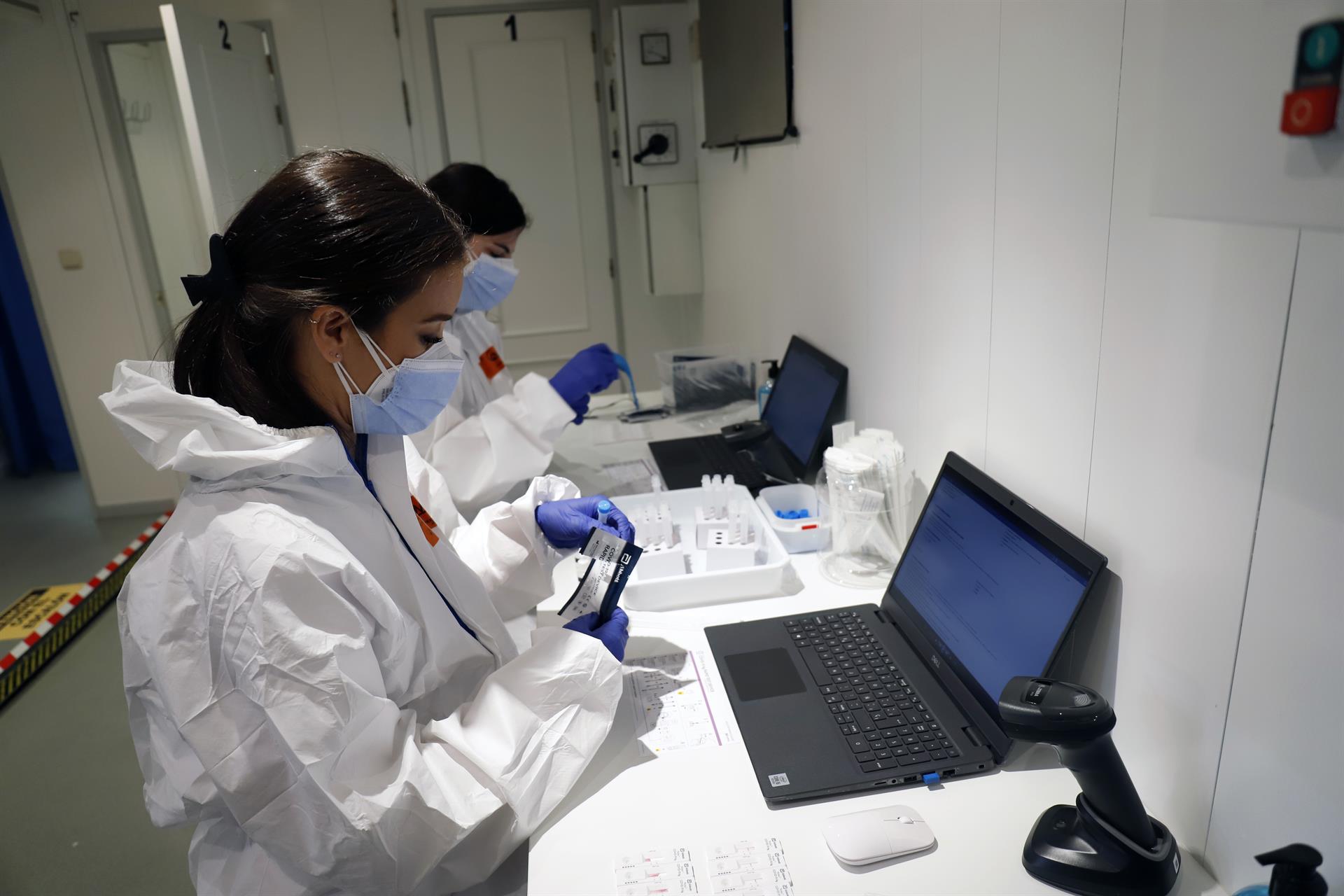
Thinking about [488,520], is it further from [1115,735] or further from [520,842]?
[1115,735]

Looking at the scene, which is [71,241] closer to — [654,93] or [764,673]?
[654,93]

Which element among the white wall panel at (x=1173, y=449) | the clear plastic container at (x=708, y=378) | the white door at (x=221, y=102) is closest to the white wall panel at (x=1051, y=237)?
the white wall panel at (x=1173, y=449)

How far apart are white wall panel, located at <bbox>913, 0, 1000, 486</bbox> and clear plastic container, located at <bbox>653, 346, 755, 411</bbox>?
1113mm

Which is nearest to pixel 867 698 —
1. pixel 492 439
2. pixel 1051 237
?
pixel 1051 237

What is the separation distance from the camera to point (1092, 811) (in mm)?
791

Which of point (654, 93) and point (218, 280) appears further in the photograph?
point (654, 93)

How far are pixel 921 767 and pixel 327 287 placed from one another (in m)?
0.84

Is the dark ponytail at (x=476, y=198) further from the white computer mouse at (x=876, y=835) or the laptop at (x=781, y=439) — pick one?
the white computer mouse at (x=876, y=835)

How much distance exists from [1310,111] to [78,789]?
2702mm

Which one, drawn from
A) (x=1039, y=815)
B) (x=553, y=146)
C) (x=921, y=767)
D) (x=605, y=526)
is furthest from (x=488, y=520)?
(x=553, y=146)

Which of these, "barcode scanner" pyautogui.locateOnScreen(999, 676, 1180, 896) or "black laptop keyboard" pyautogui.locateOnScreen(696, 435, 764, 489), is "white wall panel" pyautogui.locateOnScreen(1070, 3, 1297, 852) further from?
"black laptop keyboard" pyautogui.locateOnScreen(696, 435, 764, 489)

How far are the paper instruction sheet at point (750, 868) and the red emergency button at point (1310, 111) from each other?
73 cm

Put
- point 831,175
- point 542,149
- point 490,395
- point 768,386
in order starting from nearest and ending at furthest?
point 831,175
point 490,395
point 768,386
point 542,149

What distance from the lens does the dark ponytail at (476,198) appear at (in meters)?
1.86
